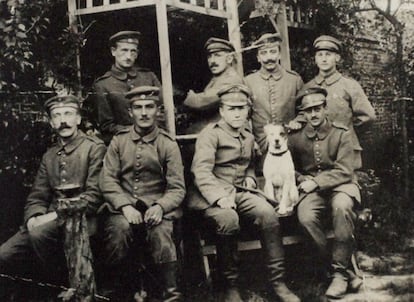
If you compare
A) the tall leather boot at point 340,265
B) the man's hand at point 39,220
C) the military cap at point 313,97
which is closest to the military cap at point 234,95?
the military cap at point 313,97

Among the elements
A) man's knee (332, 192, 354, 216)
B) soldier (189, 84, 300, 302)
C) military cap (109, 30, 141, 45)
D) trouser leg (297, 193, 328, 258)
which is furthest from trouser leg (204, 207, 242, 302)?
military cap (109, 30, 141, 45)

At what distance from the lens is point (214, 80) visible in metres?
4.86

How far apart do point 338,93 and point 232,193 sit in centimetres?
140

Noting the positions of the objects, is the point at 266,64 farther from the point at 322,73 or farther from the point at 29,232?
the point at 29,232

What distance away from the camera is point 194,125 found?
494cm

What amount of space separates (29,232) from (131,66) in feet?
5.34

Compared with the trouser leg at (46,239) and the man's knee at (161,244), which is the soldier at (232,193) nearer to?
the man's knee at (161,244)

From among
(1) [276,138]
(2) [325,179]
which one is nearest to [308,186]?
(2) [325,179]

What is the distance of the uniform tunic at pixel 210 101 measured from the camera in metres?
4.79

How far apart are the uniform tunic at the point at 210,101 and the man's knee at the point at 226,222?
3.60ft

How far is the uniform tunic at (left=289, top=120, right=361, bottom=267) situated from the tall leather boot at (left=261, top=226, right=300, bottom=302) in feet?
0.91

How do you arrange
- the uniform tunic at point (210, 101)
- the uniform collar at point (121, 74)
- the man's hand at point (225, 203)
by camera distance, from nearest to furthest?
1. the man's hand at point (225, 203)
2. the uniform collar at point (121, 74)
3. the uniform tunic at point (210, 101)

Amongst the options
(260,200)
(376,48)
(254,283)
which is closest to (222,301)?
(254,283)

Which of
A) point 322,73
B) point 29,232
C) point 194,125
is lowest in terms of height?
point 29,232
